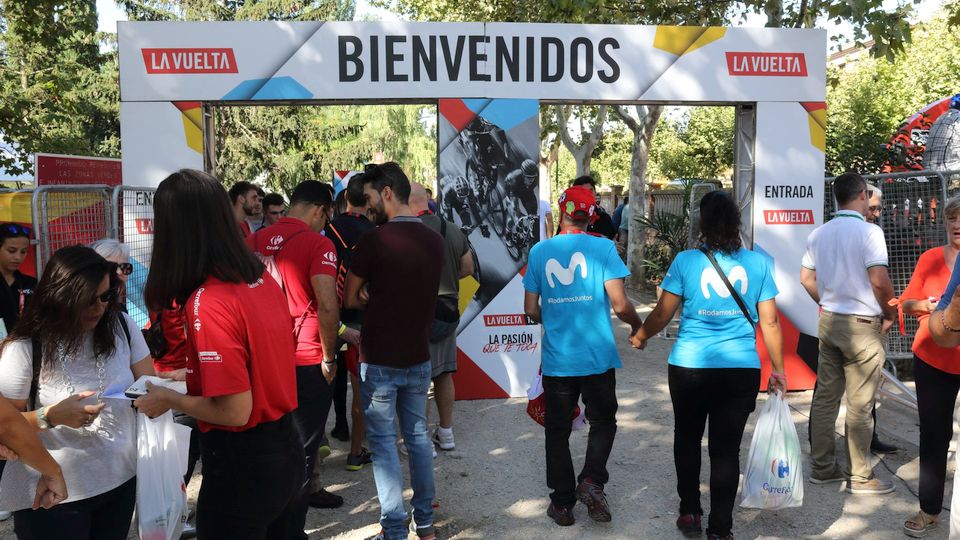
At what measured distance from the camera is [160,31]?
6.65 metres

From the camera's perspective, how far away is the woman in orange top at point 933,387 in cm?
418

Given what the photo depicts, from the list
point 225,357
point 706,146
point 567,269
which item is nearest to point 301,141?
point 706,146

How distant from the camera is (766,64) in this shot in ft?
23.9

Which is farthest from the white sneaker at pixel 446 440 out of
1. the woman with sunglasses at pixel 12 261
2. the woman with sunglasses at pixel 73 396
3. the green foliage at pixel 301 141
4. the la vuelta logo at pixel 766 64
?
the green foliage at pixel 301 141

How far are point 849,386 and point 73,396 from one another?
4.43 metres

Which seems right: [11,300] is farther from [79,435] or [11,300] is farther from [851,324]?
[851,324]

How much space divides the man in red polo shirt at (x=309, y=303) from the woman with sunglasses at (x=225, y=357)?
1.55 m

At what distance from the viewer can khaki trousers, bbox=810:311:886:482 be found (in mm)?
4914

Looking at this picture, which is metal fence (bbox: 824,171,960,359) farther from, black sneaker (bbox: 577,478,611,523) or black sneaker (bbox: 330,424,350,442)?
black sneaker (bbox: 330,424,350,442)

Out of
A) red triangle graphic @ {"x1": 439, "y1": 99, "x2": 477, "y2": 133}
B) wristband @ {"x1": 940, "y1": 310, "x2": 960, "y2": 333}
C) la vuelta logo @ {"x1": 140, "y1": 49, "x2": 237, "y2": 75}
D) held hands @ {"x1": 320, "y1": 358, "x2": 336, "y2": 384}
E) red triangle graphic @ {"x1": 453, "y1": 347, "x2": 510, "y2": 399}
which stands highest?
la vuelta logo @ {"x1": 140, "y1": 49, "x2": 237, "y2": 75}

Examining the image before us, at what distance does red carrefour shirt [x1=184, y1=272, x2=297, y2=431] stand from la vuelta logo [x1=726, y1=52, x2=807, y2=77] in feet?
19.5

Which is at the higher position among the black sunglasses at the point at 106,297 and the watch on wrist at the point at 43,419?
the black sunglasses at the point at 106,297

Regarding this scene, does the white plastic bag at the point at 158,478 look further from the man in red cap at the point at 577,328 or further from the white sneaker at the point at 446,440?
the white sneaker at the point at 446,440

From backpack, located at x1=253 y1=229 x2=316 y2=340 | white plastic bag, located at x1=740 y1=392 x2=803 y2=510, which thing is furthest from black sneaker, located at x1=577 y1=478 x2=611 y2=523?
backpack, located at x1=253 y1=229 x2=316 y2=340
